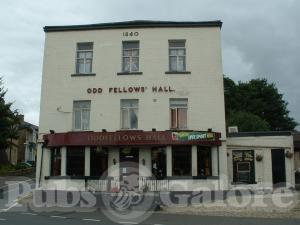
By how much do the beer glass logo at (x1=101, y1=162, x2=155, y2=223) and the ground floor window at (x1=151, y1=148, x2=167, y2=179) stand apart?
41 centimetres

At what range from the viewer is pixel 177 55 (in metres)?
25.5

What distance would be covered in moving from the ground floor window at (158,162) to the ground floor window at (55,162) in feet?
16.7

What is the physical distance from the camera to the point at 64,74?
2559cm

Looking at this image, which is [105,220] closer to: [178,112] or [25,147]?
[178,112]

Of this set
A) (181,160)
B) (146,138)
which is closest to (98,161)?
(146,138)

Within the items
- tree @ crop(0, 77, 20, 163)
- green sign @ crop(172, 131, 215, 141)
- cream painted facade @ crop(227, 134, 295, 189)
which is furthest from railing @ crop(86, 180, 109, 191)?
tree @ crop(0, 77, 20, 163)

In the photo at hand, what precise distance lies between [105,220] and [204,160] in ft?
31.0

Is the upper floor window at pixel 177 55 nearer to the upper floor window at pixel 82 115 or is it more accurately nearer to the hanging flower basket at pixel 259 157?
the upper floor window at pixel 82 115

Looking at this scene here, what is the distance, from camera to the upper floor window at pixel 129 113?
24.9 metres

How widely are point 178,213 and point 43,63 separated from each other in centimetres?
1255

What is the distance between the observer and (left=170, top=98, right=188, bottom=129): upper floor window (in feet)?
80.9

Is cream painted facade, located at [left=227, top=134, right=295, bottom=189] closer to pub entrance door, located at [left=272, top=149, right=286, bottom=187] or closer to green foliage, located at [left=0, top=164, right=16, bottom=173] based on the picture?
Result: pub entrance door, located at [left=272, top=149, right=286, bottom=187]

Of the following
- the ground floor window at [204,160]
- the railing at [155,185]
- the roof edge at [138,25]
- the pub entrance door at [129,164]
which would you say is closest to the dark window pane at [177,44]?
the roof edge at [138,25]

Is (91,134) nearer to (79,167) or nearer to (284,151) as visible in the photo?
(79,167)
